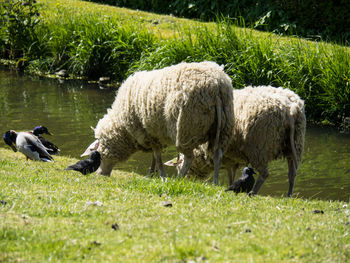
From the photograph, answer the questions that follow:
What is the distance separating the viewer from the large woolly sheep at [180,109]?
23.2 ft

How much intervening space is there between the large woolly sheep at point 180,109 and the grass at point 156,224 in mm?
1151

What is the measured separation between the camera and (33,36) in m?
17.1

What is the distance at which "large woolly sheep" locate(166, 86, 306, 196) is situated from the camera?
7457mm

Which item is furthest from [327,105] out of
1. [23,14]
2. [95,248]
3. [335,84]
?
[23,14]

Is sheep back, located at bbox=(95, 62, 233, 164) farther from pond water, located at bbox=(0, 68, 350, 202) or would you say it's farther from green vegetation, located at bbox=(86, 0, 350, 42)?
green vegetation, located at bbox=(86, 0, 350, 42)

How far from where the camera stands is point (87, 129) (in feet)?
38.5

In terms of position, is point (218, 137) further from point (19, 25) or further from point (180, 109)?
point (19, 25)

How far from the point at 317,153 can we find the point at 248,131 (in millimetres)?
3476

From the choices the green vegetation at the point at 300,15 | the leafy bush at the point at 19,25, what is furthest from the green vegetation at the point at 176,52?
the green vegetation at the point at 300,15

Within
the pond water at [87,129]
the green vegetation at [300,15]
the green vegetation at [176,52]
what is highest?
the green vegetation at [300,15]

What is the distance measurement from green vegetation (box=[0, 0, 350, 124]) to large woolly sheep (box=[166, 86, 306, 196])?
14.3 ft

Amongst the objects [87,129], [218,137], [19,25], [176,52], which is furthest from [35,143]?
[19,25]

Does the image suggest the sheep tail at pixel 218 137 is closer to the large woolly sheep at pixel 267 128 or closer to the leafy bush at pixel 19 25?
the large woolly sheep at pixel 267 128

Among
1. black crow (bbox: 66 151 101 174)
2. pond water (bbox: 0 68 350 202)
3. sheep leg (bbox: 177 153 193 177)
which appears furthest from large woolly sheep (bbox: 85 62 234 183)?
pond water (bbox: 0 68 350 202)
